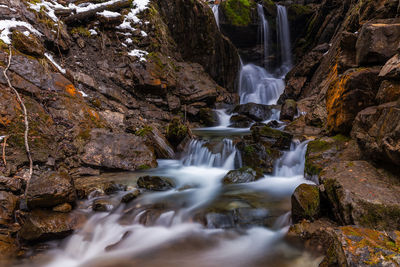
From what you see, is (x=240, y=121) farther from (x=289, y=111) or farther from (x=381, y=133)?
(x=381, y=133)

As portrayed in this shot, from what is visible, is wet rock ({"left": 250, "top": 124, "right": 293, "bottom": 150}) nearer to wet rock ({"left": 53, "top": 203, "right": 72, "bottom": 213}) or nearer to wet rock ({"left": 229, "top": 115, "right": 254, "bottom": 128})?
wet rock ({"left": 229, "top": 115, "right": 254, "bottom": 128})

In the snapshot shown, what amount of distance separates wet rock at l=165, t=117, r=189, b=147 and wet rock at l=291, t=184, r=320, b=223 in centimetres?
510

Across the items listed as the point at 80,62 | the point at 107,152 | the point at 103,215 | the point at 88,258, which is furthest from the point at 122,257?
the point at 80,62

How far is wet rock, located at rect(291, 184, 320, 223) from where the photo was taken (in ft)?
11.3

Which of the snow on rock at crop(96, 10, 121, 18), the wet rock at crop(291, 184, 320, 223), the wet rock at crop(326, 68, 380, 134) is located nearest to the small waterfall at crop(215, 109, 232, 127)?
the wet rock at crop(326, 68, 380, 134)

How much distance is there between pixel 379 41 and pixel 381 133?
102 inches

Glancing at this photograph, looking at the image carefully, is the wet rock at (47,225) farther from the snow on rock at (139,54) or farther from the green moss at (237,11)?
the green moss at (237,11)

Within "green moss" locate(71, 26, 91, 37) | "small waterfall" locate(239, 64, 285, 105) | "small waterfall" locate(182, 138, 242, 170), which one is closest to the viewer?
"small waterfall" locate(182, 138, 242, 170)

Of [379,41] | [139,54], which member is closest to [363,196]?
[379,41]

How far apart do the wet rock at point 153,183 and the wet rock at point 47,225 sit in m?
1.56

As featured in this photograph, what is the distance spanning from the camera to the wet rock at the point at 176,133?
8086mm

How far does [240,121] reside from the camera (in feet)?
40.0

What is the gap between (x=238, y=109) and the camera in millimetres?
13375

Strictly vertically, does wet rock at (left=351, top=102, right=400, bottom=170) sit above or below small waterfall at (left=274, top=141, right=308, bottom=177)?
above
